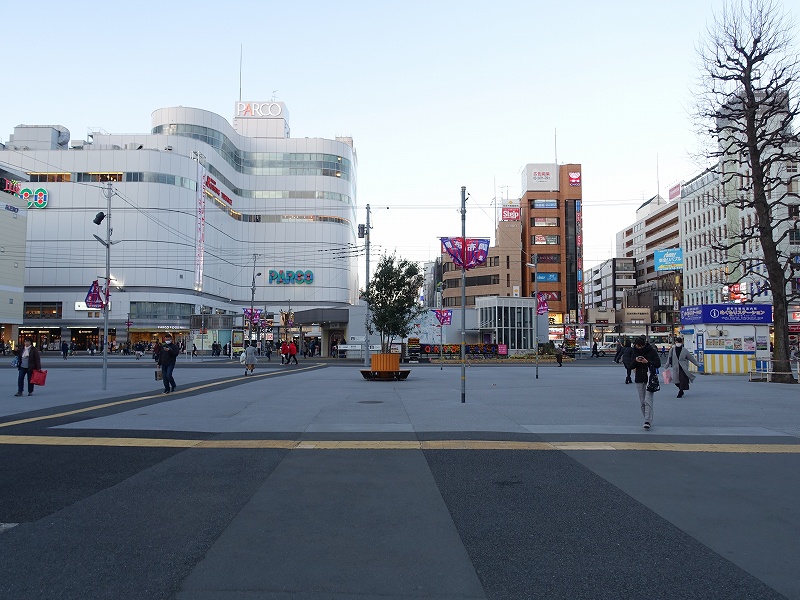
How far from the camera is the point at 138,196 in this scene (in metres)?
76.8

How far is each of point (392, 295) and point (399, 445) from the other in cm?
3070

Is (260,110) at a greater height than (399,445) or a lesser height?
greater

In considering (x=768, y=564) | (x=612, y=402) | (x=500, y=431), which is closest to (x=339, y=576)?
(x=768, y=564)

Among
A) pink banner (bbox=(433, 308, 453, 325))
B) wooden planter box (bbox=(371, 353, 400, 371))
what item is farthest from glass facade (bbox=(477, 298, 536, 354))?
wooden planter box (bbox=(371, 353, 400, 371))

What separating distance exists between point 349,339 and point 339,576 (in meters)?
55.3

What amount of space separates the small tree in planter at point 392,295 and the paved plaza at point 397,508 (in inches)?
1054

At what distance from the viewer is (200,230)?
258ft

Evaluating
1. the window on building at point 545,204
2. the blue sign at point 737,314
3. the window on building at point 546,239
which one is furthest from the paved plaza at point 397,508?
the window on building at point 545,204

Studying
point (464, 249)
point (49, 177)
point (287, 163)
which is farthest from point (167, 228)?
point (464, 249)

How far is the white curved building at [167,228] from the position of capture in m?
76.8

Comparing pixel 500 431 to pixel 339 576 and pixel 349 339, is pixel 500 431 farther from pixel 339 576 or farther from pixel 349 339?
pixel 349 339

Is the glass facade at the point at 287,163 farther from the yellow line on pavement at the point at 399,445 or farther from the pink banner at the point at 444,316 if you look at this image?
the yellow line on pavement at the point at 399,445

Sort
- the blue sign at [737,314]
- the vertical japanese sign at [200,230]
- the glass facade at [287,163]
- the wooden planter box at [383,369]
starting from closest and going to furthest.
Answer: the wooden planter box at [383,369] < the blue sign at [737,314] < the vertical japanese sign at [200,230] < the glass facade at [287,163]

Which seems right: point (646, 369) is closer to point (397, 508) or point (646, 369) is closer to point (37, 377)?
point (397, 508)
